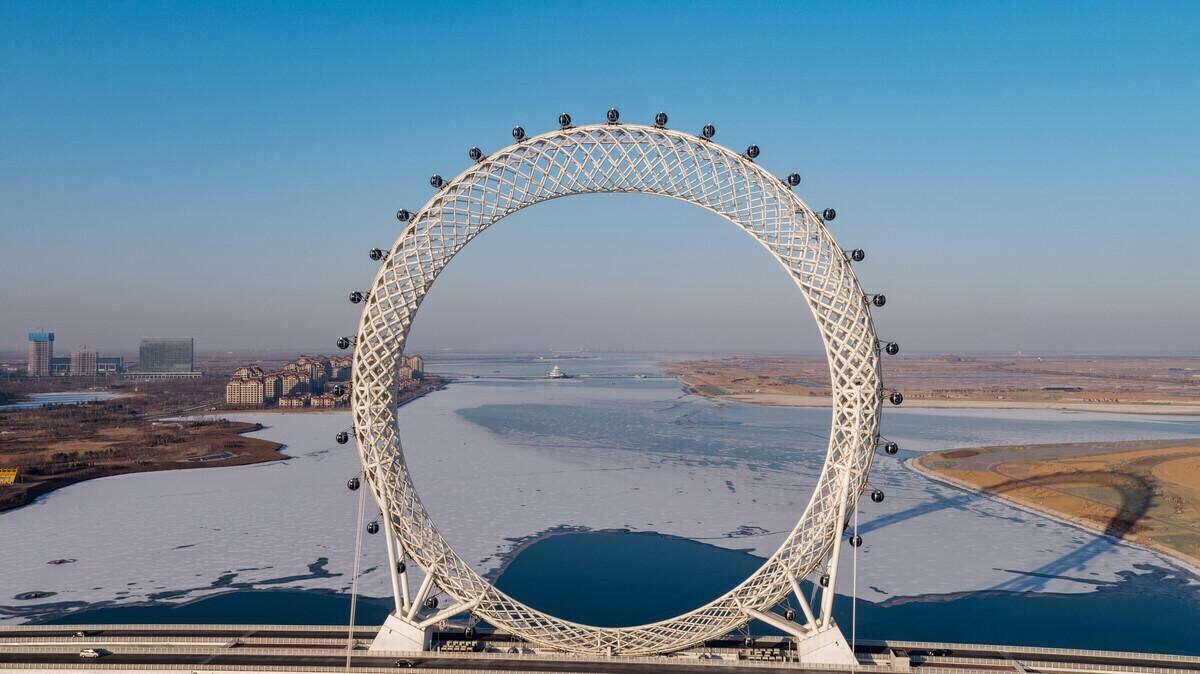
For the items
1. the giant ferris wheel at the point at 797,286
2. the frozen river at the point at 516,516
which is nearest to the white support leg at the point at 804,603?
the giant ferris wheel at the point at 797,286

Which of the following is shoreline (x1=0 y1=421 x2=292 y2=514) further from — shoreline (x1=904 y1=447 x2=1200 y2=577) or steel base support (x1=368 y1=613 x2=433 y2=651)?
shoreline (x1=904 y1=447 x2=1200 y2=577)

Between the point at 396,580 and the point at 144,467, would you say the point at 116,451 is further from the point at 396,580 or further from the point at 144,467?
the point at 396,580

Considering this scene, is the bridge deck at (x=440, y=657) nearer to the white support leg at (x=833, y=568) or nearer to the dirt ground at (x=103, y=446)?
the white support leg at (x=833, y=568)

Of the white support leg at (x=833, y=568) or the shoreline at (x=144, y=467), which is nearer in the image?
the white support leg at (x=833, y=568)

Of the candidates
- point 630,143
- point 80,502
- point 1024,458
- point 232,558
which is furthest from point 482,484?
point 1024,458

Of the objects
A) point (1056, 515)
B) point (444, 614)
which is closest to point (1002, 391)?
point (1056, 515)

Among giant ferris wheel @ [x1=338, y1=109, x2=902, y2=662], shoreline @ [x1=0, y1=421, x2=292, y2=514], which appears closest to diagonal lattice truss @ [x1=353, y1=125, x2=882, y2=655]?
giant ferris wheel @ [x1=338, y1=109, x2=902, y2=662]
